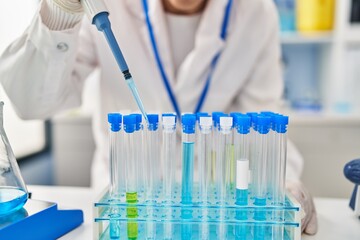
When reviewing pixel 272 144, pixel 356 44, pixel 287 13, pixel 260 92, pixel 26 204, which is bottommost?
pixel 26 204

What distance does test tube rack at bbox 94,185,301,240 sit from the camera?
2.09 ft

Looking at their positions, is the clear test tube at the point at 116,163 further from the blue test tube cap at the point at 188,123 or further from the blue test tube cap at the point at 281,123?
the blue test tube cap at the point at 281,123

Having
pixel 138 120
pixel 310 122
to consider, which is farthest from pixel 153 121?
pixel 310 122

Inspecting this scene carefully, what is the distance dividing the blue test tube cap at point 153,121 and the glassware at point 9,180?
0.88ft

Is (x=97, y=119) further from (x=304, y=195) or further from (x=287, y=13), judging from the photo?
(x=287, y=13)

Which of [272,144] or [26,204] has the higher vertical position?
[272,144]

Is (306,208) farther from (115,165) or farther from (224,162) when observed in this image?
(115,165)

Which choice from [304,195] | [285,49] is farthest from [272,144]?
[285,49]

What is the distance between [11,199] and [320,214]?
0.65 m

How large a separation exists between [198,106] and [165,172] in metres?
0.54

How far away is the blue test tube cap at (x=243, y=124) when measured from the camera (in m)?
0.65

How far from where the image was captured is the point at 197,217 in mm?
644

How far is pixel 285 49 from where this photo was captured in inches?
93.7

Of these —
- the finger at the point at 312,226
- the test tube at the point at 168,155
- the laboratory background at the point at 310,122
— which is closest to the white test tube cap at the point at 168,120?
the test tube at the point at 168,155
